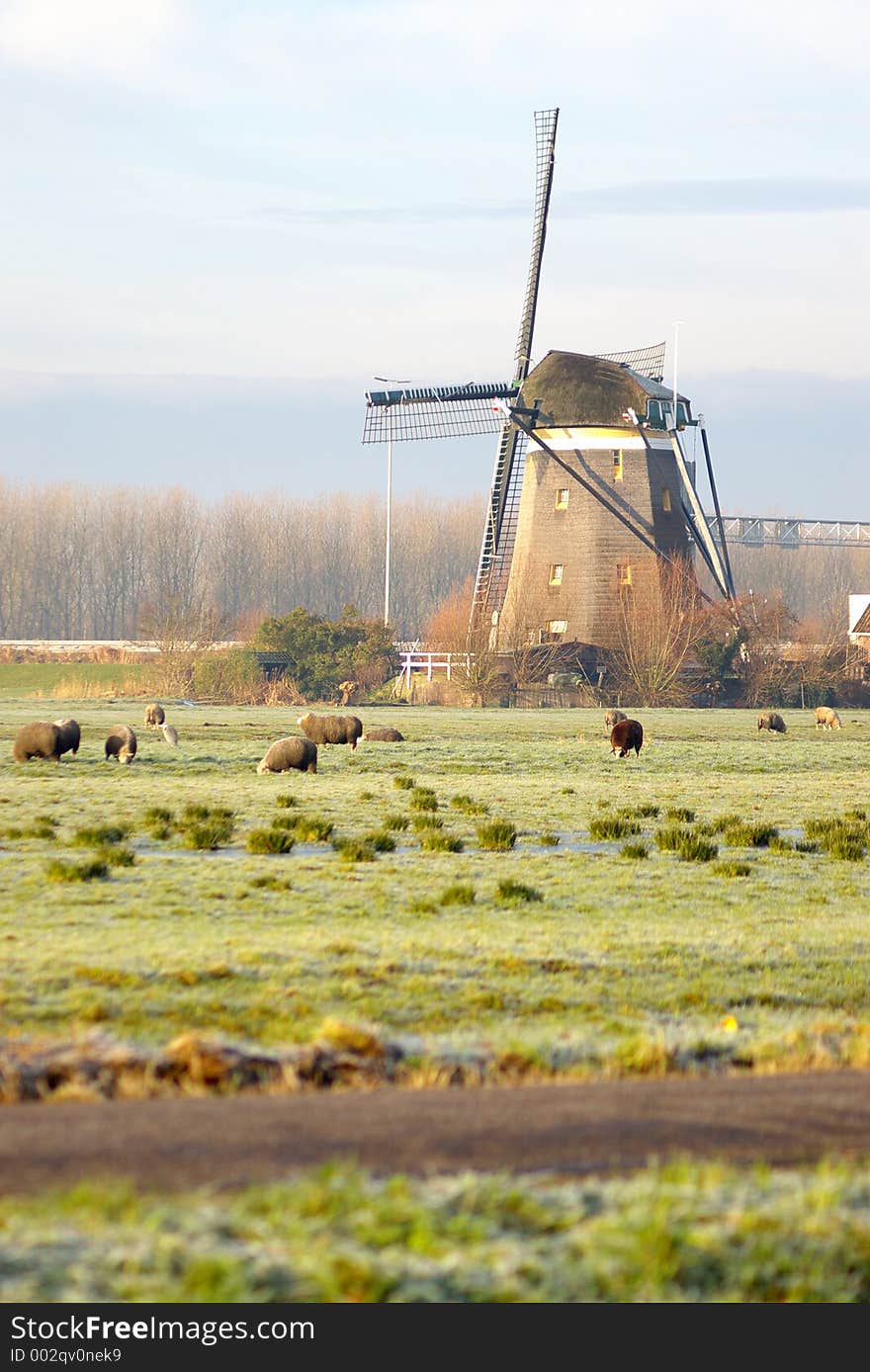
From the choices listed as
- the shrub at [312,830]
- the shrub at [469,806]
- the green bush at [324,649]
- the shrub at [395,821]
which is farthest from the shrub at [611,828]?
the green bush at [324,649]

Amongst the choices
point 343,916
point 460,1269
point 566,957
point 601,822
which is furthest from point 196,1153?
point 601,822

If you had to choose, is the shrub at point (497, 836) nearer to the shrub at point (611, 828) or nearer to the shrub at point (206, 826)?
the shrub at point (611, 828)

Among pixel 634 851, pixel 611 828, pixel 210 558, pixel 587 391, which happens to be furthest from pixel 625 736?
pixel 210 558

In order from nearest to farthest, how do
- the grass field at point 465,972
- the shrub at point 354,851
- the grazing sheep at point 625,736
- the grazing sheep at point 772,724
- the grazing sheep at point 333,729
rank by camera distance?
the grass field at point 465,972
the shrub at point 354,851
the grazing sheep at point 625,736
the grazing sheep at point 333,729
the grazing sheep at point 772,724

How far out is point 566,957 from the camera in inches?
436

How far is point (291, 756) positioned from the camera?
3094cm

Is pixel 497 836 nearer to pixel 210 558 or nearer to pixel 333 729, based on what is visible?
pixel 333 729

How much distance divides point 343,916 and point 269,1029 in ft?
14.1

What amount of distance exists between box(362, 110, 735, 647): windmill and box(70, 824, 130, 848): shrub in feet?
170

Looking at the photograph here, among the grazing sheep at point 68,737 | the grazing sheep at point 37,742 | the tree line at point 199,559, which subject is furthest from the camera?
the tree line at point 199,559

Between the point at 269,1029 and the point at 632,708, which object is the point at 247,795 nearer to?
the point at 269,1029

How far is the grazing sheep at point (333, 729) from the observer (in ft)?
125

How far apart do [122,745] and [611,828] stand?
48.5 feet

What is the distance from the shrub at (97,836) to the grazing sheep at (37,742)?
13.4 meters
